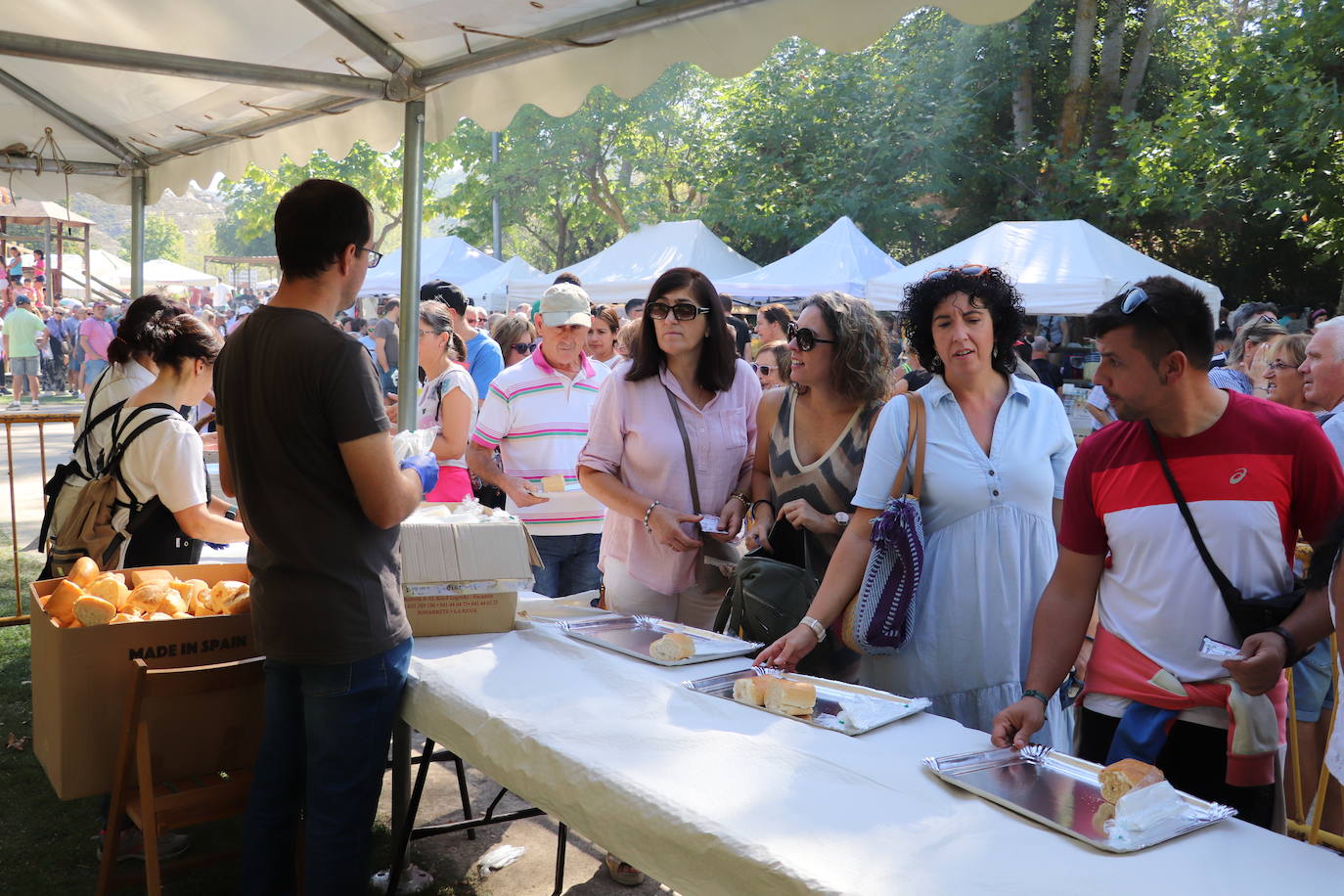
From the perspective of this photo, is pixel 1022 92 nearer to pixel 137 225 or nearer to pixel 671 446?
pixel 137 225

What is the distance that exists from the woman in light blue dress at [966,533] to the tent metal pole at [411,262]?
237 centimetres

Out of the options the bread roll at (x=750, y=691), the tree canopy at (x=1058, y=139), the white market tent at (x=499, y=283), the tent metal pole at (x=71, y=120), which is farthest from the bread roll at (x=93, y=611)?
the white market tent at (x=499, y=283)

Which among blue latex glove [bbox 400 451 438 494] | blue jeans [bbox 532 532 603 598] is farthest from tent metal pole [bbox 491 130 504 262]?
Result: blue latex glove [bbox 400 451 438 494]

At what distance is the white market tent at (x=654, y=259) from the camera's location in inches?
667

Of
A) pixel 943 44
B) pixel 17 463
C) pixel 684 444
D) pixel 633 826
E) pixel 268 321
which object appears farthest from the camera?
pixel 943 44

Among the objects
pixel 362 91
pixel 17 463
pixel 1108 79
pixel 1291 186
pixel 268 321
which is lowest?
pixel 17 463

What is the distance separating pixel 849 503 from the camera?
A: 2678mm

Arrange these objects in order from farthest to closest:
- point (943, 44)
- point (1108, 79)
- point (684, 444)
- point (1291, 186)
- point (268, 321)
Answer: point (943, 44), point (1108, 79), point (1291, 186), point (684, 444), point (268, 321)

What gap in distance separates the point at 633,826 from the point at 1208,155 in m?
15.9

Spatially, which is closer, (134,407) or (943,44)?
(134,407)

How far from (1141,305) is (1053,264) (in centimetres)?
1152

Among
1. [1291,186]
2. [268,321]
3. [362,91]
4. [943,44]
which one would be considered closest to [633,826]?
[268,321]

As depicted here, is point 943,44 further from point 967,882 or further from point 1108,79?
point 967,882

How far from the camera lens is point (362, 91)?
4.21m
